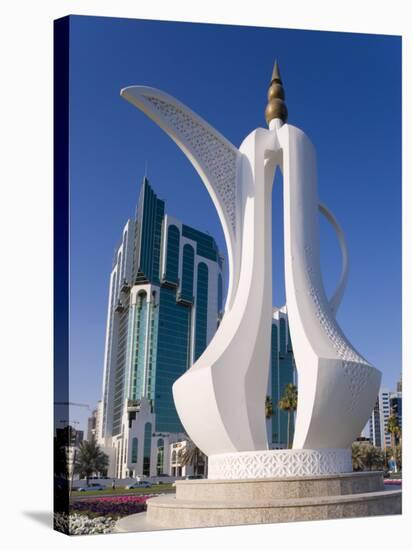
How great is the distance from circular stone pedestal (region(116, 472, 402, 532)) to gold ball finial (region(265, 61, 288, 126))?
17.0ft

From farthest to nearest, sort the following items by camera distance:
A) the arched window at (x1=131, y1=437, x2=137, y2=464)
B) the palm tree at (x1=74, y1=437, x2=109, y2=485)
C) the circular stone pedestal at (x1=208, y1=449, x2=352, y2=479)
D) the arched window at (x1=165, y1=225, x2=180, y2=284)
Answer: the arched window at (x1=165, y1=225, x2=180, y2=284)
the arched window at (x1=131, y1=437, x2=137, y2=464)
the palm tree at (x1=74, y1=437, x2=109, y2=485)
the circular stone pedestal at (x1=208, y1=449, x2=352, y2=479)

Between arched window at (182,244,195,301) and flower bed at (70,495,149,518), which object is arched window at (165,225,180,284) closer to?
arched window at (182,244,195,301)

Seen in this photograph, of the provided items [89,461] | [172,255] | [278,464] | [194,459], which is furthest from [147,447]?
[278,464]

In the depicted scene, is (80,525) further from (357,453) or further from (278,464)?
(357,453)

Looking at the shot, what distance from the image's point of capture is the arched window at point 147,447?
24531 mm

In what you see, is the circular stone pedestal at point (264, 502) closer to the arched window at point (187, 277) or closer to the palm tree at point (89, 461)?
the palm tree at point (89, 461)

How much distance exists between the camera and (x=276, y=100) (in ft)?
34.4

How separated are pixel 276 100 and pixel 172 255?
1704 centimetres

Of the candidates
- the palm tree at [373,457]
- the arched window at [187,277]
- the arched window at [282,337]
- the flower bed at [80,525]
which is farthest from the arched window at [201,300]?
the flower bed at [80,525]

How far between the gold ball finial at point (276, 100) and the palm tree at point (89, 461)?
9.57 metres

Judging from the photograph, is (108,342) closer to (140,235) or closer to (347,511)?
(140,235)

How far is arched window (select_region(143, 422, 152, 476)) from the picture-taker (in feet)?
80.5

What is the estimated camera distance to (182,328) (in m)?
28.1

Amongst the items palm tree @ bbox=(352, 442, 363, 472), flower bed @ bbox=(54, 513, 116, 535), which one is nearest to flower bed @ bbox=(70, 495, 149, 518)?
flower bed @ bbox=(54, 513, 116, 535)
